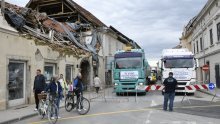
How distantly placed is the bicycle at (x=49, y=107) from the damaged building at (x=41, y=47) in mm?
3537

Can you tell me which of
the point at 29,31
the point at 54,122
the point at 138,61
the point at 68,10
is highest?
the point at 68,10

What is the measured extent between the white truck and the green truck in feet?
5.38

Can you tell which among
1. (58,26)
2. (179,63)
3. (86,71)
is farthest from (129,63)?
(86,71)

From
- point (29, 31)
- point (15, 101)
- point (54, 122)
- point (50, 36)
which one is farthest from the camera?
point (50, 36)

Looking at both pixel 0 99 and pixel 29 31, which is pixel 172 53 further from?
pixel 0 99

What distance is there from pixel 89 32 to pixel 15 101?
57.2 ft

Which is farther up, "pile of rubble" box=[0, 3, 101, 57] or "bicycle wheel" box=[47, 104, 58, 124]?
"pile of rubble" box=[0, 3, 101, 57]

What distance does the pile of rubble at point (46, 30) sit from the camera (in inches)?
712

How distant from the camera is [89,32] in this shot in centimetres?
3316

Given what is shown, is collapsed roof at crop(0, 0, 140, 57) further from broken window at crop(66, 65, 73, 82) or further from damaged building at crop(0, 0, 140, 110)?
broken window at crop(66, 65, 73, 82)

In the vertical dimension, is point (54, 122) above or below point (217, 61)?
below

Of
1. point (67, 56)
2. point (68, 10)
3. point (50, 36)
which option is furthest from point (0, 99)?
point (68, 10)

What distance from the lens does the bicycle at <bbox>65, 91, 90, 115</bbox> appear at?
44.7ft

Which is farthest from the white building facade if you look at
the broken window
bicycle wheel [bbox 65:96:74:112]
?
bicycle wheel [bbox 65:96:74:112]
